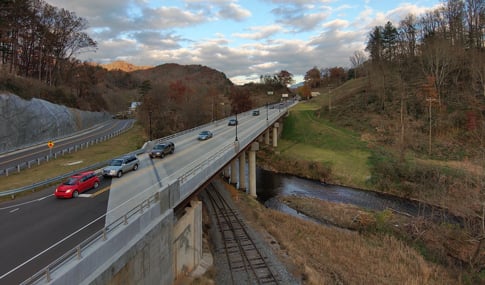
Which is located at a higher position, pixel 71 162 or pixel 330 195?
pixel 71 162

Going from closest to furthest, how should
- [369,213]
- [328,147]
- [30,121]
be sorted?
[369,213]
[30,121]
[328,147]

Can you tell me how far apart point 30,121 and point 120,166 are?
98.4 ft

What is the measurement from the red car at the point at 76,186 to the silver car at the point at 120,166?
7.20 ft

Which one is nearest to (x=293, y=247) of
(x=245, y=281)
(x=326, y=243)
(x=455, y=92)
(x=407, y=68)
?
(x=326, y=243)

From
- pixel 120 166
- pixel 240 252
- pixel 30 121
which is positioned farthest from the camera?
pixel 30 121

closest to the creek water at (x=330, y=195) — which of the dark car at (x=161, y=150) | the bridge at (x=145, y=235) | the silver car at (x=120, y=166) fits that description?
the dark car at (x=161, y=150)

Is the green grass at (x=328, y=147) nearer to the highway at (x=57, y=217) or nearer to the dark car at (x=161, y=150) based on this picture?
the dark car at (x=161, y=150)

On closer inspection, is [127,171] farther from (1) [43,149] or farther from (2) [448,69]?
(2) [448,69]

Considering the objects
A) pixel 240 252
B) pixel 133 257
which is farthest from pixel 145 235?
pixel 240 252

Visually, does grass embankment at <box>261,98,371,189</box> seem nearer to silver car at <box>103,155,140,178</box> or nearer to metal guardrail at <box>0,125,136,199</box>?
metal guardrail at <box>0,125,136,199</box>

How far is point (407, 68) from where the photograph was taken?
266ft

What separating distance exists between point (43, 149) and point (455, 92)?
240 feet

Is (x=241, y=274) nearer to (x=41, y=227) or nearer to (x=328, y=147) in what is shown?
(x=41, y=227)

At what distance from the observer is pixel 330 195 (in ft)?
129
